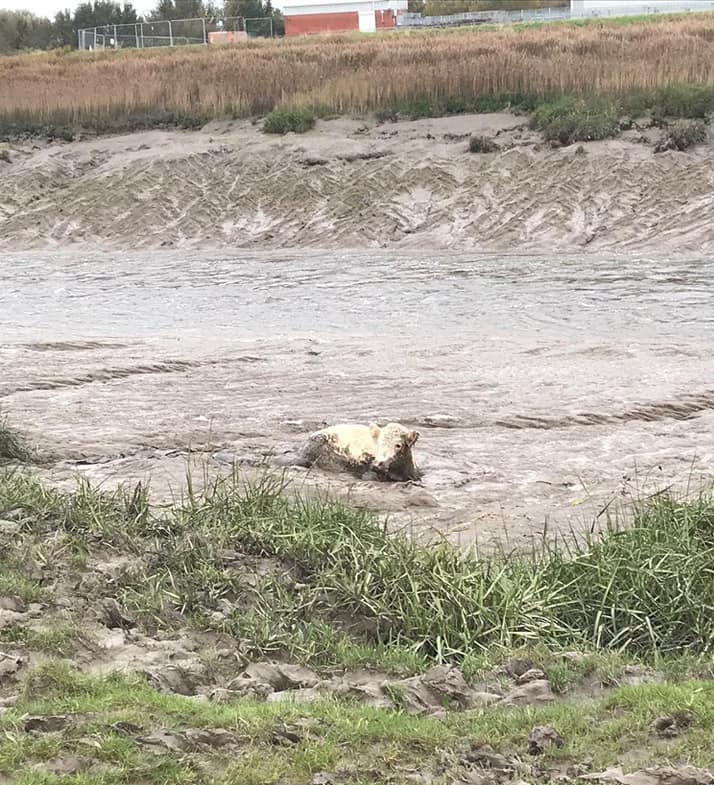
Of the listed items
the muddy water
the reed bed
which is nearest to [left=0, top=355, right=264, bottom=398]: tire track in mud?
the muddy water

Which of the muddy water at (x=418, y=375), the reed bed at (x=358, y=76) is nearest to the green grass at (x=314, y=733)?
the muddy water at (x=418, y=375)

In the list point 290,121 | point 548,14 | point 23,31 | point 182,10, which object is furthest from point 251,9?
point 290,121

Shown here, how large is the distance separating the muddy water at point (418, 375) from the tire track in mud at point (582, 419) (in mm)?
20

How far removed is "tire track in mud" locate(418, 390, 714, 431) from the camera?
948cm

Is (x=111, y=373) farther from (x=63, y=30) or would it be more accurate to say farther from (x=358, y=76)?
(x=63, y=30)

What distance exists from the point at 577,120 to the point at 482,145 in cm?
195

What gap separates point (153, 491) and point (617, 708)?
405cm

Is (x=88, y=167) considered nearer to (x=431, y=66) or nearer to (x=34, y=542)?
(x=431, y=66)

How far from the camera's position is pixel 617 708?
4316mm

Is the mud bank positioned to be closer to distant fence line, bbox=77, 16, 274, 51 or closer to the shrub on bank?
the shrub on bank

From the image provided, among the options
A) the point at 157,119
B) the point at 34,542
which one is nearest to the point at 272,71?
Result: the point at 157,119

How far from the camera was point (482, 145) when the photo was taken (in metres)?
24.3

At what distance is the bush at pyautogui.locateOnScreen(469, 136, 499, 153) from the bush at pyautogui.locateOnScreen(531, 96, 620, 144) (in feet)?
3.44

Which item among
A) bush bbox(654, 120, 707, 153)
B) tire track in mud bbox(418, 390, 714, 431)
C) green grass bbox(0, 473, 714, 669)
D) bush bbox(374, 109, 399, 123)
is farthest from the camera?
bush bbox(374, 109, 399, 123)
